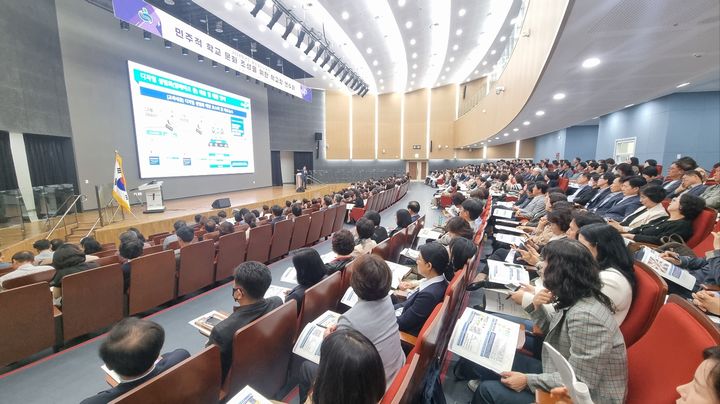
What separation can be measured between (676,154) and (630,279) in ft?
29.0

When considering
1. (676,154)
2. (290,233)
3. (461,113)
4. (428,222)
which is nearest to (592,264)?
(290,233)

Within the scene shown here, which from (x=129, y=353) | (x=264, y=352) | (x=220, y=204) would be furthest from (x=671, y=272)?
(x=220, y=204)

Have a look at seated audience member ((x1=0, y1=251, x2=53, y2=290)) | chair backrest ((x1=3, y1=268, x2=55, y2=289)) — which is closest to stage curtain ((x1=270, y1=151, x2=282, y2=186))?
seated audience member ((x1=0, y1=251, x2=53, y2=290))

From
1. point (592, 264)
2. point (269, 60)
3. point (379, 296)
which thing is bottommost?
point (379, 296)

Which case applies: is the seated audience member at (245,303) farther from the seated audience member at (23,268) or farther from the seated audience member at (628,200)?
the seated audience member at (628,200)

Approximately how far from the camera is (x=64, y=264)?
2660 millimetres

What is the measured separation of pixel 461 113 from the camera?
18.8 m

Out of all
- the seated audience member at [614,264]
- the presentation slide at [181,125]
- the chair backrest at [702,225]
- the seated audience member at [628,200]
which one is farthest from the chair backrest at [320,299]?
the presentation slide at [181,125]

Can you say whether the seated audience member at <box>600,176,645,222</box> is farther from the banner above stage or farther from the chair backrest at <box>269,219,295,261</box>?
the banner above stage

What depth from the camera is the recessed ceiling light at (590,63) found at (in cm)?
394

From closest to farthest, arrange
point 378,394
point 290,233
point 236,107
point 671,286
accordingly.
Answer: point 378,394 → point 671,286 → point 290,233 → point 236,107

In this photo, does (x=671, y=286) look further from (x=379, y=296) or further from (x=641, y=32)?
(x=641, y=32)

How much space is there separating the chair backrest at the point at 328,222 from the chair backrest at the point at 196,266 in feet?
8.23

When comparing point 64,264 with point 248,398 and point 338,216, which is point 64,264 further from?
point 338,216
